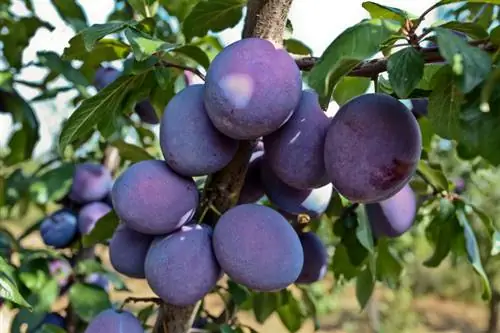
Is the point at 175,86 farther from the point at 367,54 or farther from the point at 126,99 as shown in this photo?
the point at 367,54

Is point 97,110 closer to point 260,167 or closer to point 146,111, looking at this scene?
point 260,167

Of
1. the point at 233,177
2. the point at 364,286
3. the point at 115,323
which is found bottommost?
the point at 364,286

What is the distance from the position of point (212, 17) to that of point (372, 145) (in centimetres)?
31

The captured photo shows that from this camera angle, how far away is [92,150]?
1611 mm

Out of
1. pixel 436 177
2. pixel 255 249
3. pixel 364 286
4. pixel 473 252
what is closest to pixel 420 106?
pixel 436 177

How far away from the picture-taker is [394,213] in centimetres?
87

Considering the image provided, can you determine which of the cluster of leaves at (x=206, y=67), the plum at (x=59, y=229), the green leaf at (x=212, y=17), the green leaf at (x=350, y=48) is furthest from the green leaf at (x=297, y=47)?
the plum at (x=59, y=229)

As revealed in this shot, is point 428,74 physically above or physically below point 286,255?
above

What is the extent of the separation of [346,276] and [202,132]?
1.65 ft

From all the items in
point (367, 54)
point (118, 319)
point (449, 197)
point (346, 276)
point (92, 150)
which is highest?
point (367, 54)

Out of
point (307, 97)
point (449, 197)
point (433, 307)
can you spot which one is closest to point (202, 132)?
point (307, 97)

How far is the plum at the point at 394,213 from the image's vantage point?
866 mm

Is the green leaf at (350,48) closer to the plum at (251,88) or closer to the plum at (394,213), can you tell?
the plum at (251,88)

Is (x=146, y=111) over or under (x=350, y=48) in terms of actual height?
under
